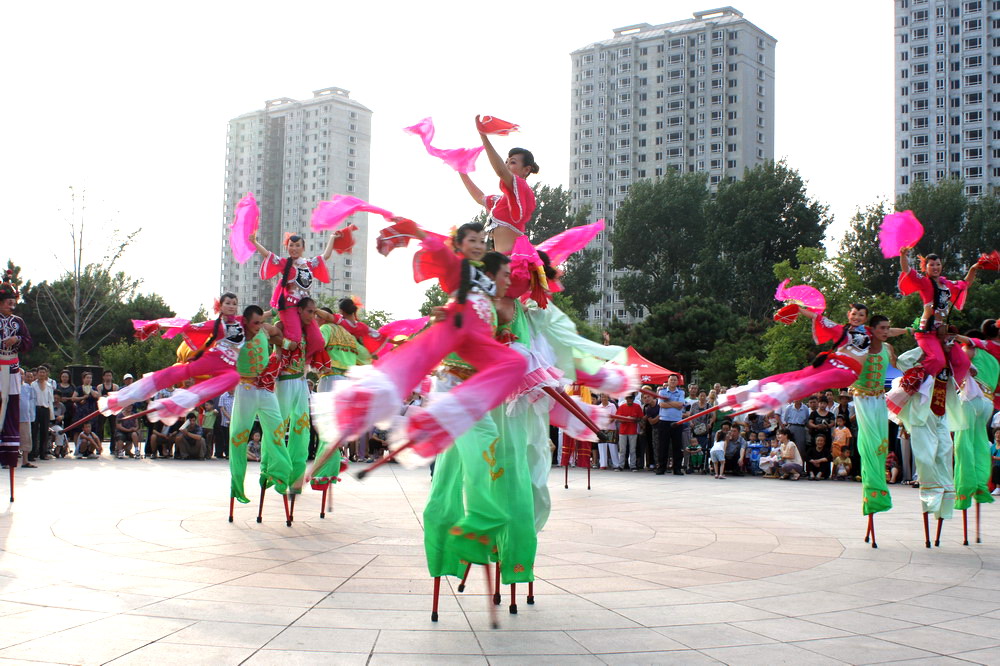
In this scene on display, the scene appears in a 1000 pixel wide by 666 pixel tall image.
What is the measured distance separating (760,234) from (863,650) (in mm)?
52513

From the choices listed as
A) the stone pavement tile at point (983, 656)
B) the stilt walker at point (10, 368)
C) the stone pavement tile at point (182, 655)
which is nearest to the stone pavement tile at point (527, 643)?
the stone pavement tile at point (182, 655)

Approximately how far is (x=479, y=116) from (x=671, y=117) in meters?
103

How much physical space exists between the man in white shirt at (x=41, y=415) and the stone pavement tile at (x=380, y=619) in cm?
1325

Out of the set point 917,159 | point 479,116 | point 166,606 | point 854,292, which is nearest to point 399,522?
point 166,606

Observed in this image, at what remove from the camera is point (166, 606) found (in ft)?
14.9

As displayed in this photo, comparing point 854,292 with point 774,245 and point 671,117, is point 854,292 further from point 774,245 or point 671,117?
point 671,117

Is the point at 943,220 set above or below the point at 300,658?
above

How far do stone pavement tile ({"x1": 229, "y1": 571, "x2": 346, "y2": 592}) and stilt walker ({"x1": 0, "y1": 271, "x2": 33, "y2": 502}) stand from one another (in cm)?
464

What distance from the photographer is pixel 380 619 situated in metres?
4.44

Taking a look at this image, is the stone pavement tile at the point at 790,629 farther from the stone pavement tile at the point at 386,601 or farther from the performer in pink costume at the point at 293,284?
the performer in pink costume at the point at 293,284

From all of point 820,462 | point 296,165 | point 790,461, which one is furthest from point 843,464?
point 296,165

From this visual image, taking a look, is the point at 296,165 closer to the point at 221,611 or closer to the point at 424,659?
the point at 221,611

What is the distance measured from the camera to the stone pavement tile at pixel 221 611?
434cm

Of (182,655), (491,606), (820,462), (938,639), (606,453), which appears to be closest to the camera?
(182,655)
